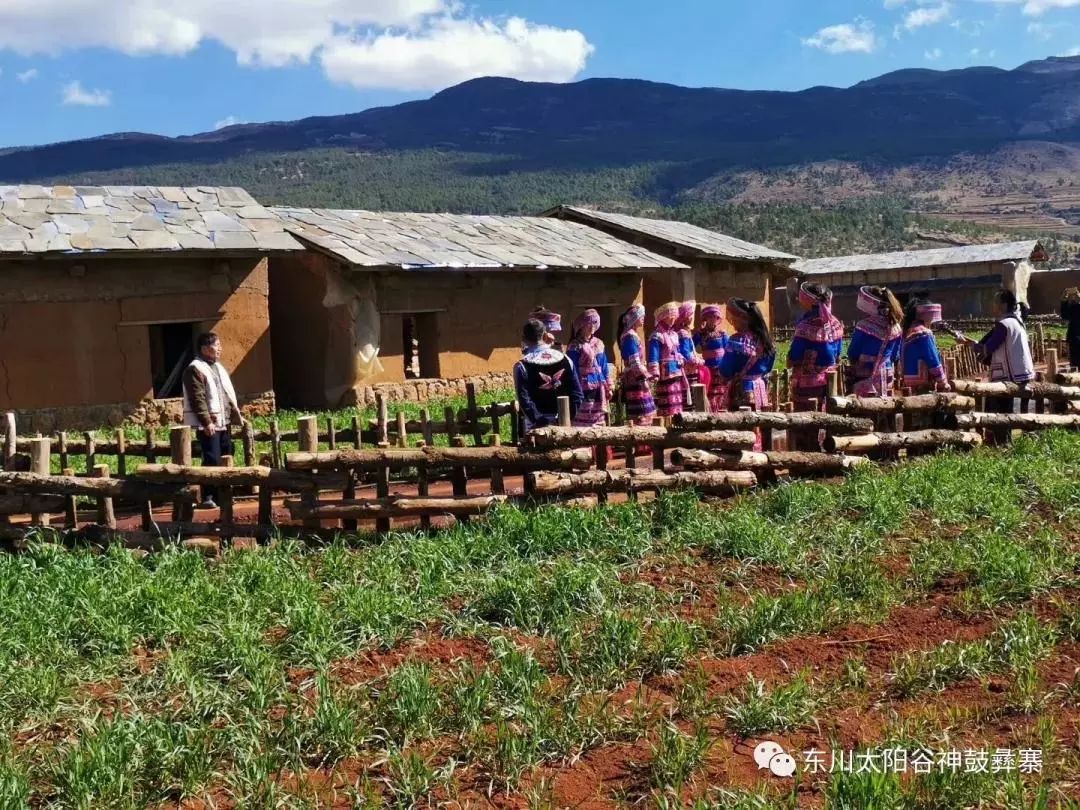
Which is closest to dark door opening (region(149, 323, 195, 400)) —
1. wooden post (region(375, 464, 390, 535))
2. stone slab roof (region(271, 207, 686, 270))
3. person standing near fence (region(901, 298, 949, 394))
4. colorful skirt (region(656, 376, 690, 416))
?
stone slab roof (region(271, 207, 686, 270))

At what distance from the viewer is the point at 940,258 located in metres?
36.8

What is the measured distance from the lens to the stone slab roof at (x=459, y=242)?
16359 mm

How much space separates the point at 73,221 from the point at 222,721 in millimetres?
11888

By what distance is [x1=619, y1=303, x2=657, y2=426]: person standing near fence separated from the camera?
32.6ft

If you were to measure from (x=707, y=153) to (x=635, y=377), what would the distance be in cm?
14002

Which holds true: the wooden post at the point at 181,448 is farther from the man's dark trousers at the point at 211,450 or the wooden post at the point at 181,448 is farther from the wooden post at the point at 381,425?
the wooden post at the point at 381,425

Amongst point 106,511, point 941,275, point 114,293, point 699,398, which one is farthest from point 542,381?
point 941,275

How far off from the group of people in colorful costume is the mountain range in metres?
82.3

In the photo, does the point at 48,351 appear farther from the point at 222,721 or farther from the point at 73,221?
the point at 222,721

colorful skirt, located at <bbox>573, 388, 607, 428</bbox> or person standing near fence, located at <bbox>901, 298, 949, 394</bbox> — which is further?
person standing near fence, located at <bbox>901, 298, 949, 394</bbox>

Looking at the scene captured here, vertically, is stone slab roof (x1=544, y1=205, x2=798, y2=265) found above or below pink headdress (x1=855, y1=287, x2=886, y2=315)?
above

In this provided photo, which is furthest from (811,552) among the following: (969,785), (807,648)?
(969,785)

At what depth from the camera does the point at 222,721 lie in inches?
173

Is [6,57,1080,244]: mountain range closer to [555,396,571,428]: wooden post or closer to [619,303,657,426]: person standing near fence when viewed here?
[619,303,657,426]: person standing near fence
